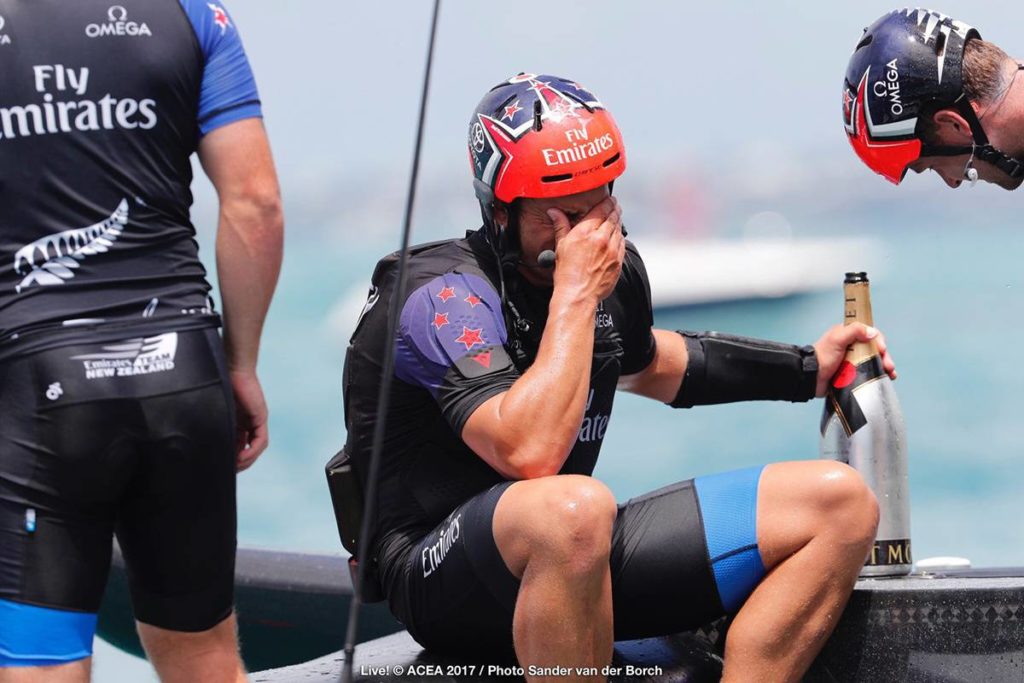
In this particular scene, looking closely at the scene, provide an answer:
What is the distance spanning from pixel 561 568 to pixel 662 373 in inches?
38.1

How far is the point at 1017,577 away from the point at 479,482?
42.7 inches

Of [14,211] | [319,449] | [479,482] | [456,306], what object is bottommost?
[319,449]

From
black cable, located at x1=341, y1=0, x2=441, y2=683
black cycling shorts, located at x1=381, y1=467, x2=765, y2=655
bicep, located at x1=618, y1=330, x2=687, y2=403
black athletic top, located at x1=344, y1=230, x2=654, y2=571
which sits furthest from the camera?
bicep, located at x1=618, y1=330, x2=687, y2=403

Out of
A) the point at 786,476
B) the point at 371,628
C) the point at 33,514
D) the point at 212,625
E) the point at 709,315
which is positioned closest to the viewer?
the point at 33,514

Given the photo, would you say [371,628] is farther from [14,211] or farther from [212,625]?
[14,211]

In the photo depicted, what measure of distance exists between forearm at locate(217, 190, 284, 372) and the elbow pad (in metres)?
1.17

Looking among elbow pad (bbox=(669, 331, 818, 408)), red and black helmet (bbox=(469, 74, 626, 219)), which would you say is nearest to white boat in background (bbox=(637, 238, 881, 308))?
elbow pad (bbox=(669, 331, 818, 408))

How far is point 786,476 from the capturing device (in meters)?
2.48

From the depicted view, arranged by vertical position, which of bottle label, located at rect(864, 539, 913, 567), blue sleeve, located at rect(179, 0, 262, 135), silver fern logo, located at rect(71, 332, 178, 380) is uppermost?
blue sleeve, located at rect(179, 0, 262, 135)

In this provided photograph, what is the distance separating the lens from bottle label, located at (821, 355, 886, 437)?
3.01 m

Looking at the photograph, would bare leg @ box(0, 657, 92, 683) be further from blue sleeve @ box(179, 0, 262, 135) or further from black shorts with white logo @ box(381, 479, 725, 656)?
blue sleeve @ box(179, 0, 262, 135)

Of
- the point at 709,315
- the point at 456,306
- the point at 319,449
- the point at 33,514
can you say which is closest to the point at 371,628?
the point at 456,306

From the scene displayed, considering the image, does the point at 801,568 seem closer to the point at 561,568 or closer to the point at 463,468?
the point at 561,568

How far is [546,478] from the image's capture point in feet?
7.82
